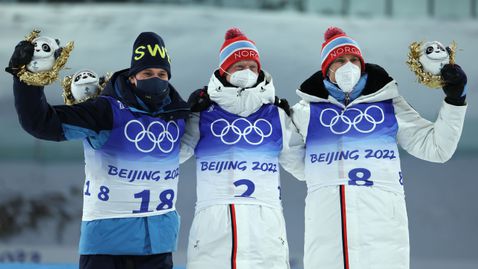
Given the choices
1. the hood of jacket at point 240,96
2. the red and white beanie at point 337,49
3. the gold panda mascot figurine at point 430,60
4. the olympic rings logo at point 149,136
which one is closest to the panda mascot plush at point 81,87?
the olympic rings logo at point 149,136

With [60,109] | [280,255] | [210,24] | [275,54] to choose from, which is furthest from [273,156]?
[210,24]

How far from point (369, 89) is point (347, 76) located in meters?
0.15

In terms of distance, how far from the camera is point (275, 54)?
771 centimetres

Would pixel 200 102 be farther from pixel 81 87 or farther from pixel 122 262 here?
pixel 122 262

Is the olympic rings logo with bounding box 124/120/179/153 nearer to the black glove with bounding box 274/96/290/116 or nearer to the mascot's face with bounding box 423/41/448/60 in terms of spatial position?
the black glove with bounding box 274/96/290/116

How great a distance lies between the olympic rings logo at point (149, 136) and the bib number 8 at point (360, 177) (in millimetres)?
810

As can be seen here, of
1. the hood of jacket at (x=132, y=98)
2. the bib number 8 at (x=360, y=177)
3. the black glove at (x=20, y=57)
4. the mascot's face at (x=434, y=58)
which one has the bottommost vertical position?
the bib number 8 at (x=360, y=177)

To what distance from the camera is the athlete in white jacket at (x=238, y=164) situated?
3607mm

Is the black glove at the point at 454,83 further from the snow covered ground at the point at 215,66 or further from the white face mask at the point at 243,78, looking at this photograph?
the snow covered ground at the point at 215,66

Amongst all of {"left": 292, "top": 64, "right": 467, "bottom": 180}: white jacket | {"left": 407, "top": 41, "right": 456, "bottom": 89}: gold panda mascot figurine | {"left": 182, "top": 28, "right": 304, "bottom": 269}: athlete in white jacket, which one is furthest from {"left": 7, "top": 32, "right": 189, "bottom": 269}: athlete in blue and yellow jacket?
{"left": 407, "top": 41, "right": 456, "bottom": 89}: gold panda mascot figurine

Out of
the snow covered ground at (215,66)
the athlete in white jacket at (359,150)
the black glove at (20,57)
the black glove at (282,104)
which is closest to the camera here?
the black glove at (20,57)

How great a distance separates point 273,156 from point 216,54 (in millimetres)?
4096

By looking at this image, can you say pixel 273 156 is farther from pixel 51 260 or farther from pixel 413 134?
pixel 51 260

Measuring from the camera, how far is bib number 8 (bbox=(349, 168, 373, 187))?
376cm
